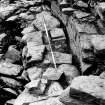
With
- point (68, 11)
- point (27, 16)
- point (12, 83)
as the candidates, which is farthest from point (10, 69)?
point (27, 16)

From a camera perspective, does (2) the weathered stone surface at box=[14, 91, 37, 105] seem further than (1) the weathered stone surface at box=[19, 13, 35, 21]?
No

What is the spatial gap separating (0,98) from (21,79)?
0.70 meters

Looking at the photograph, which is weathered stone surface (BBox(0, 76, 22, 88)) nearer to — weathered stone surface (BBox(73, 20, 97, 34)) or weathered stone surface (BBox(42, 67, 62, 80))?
weathered stone surface (BBox(42, 67, 62, 80))

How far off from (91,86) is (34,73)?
2279 mm

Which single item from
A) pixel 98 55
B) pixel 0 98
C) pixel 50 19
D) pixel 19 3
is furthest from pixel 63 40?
pixel 19 3

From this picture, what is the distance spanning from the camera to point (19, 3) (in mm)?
9773

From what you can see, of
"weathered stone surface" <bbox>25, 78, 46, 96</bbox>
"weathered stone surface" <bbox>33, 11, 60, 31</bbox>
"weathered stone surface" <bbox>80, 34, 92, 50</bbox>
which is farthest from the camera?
"weathered stone surface" <bbox>33, 11, 60, 31</bbox>

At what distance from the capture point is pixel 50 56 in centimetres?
687

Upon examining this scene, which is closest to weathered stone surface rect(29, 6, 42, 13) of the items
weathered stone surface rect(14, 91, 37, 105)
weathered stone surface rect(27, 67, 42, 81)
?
weathered stone surface rect(27, 67, 42, 81)

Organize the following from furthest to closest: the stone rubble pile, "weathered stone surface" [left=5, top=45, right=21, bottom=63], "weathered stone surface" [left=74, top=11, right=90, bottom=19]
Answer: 1. "weathered stone surface" [left=5, top=45, right=21, bottom=63]
2. "weathered stone surface" [left=74, top=11, right=90, bottom=19]
3. the stone rubble pile

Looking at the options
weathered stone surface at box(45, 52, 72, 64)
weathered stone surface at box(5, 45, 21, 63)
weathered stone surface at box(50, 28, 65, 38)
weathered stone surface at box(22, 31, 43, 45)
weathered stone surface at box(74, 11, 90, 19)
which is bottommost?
weathered stone surface at box(5, 45, 21, 63)

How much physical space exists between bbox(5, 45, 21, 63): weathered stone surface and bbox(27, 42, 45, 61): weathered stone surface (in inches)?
17.4

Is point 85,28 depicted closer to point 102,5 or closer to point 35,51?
point 102,5

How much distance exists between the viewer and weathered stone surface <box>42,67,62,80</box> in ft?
19.4
